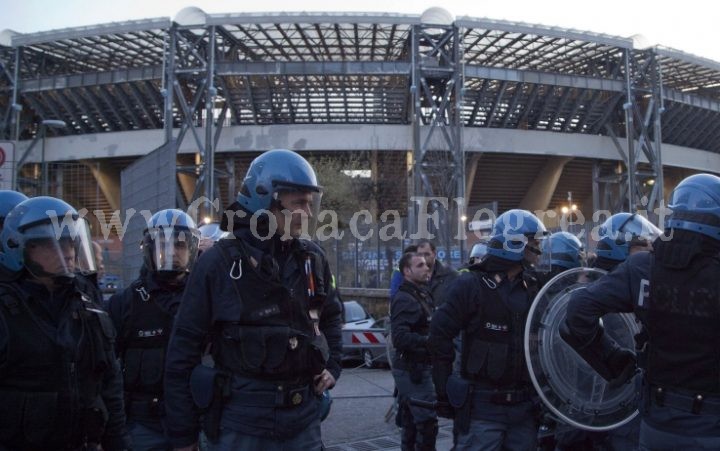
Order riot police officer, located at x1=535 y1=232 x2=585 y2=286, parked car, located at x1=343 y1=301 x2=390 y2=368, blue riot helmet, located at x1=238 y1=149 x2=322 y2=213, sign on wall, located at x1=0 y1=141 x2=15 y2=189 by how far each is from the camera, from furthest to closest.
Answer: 1. parked car, located at x1=343 y1=301 x2=390 y2=368
2. sign on wall, located at x1=0 y1=141 x2=15 y2=189
3. riot police officer, located at x1=535 y1=232 x2=585 y2=286
4. blue riot helmet, located at x1=238 y1=149 x2=322 y2=213

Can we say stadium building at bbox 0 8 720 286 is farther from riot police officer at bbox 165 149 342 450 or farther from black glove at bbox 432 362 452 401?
riot police officer at bbox 165 149 342 450

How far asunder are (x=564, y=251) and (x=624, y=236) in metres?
0.77

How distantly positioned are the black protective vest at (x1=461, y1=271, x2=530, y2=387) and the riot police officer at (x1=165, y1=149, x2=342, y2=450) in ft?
4.23

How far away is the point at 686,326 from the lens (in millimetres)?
2676

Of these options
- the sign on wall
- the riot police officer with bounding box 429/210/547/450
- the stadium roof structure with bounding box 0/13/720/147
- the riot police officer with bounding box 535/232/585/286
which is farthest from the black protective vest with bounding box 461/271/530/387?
the stadium roof structure with bounding box 0/13/720/147

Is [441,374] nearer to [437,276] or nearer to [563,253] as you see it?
[563,253]

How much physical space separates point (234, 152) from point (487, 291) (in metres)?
28.0

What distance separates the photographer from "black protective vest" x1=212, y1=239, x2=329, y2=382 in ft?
8.83

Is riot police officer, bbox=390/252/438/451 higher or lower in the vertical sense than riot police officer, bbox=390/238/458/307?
lower

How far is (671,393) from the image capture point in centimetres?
274

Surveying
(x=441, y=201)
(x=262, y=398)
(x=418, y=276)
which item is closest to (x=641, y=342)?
(x=262, y=398)

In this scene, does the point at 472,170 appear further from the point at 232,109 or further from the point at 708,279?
the point at 708,279

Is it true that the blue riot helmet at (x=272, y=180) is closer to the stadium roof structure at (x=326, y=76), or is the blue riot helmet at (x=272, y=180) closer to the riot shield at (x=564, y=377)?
the riot shield at (x=564, y=377)

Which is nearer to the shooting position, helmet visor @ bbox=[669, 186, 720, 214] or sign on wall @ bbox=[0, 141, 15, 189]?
helmet visor @ bbox=[669, 186, 720, 214]
